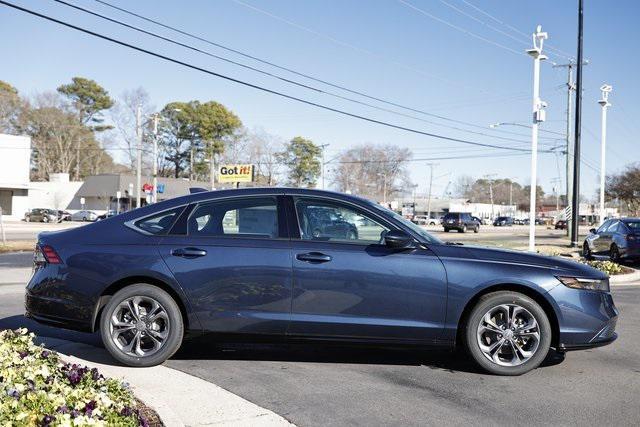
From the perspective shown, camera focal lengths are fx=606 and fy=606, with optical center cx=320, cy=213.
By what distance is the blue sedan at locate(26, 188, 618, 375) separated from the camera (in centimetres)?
516

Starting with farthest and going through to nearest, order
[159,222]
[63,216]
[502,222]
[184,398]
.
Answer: [502,222]
[63,216]
[159,222]
[184,398]

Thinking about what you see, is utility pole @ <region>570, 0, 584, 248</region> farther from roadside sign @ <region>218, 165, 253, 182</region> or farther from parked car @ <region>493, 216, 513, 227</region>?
parked car @ <region>493, 216, 513, 227</region>

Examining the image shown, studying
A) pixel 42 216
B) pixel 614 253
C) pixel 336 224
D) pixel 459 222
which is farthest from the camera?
pixel 42 216

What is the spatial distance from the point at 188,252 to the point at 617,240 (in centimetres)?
1498

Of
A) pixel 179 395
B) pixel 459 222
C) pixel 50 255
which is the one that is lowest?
pixel 179 395

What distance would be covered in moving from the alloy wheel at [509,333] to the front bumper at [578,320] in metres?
0.23

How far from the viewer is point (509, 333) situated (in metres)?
5.20

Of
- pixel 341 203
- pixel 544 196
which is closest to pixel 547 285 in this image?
pixel 341 203

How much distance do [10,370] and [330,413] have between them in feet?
6.87

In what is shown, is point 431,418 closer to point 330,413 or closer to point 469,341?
A: point 330,413

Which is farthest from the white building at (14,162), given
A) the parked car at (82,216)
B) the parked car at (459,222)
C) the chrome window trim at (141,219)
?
the chrome window trim at (141,219)

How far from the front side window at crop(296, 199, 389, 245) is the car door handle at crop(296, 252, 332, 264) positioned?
0.56 feet

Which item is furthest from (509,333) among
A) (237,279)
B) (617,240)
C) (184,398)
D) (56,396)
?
(617,240)

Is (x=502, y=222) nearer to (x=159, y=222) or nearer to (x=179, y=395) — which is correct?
(x=159, y=222)
